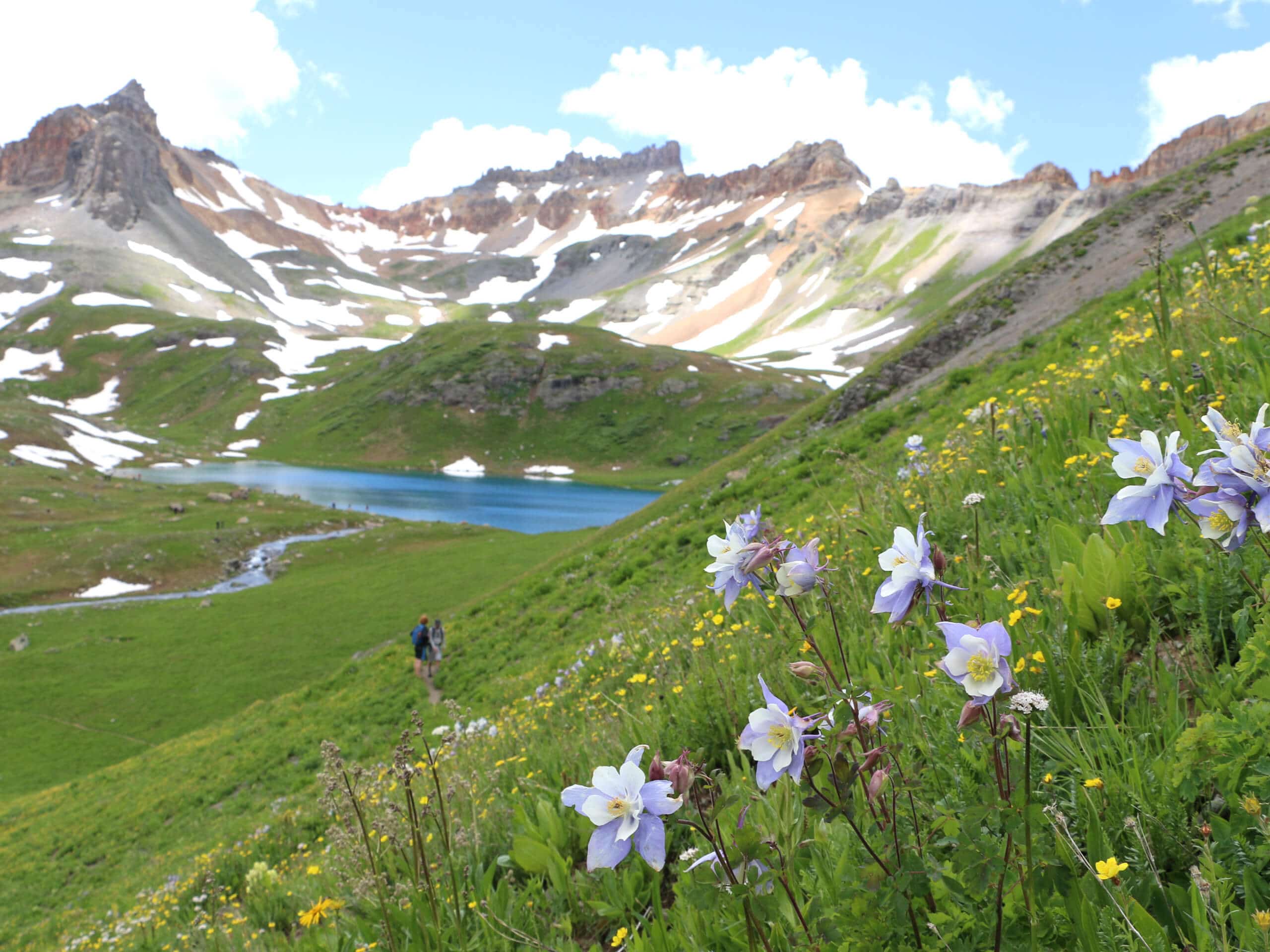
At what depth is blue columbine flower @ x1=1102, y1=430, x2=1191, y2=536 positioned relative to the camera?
1908mm

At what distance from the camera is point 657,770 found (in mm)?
1916

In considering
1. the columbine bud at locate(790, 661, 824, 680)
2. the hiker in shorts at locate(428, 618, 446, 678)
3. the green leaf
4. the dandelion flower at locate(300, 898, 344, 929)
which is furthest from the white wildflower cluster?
the hiker in shorts at locate(428, 618, 446, 678)

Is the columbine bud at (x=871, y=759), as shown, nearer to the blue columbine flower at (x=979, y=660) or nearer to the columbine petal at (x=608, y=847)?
the blue columbine flower at (x=979, y=660)

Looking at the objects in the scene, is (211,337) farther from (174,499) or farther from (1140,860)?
(1140,860)

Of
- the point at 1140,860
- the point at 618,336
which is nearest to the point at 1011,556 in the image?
the point at 1140,860

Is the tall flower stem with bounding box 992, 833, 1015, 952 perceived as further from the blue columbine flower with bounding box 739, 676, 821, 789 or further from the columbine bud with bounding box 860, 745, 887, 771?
the blue columbine flower with bounding box 739, 676, 821, 789

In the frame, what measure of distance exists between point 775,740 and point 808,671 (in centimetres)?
26

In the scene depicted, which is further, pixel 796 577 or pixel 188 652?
pixel 188 652

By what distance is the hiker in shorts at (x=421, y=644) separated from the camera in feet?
70.4

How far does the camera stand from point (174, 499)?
274 feet

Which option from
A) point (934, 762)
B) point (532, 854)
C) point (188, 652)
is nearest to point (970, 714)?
point (934, 762)

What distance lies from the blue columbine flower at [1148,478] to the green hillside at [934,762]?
67 centimetres

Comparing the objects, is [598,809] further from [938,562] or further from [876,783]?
[938,562]

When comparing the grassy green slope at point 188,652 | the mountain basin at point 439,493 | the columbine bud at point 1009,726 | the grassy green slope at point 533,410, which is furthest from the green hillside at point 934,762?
the grassy green slope at point 533,410
